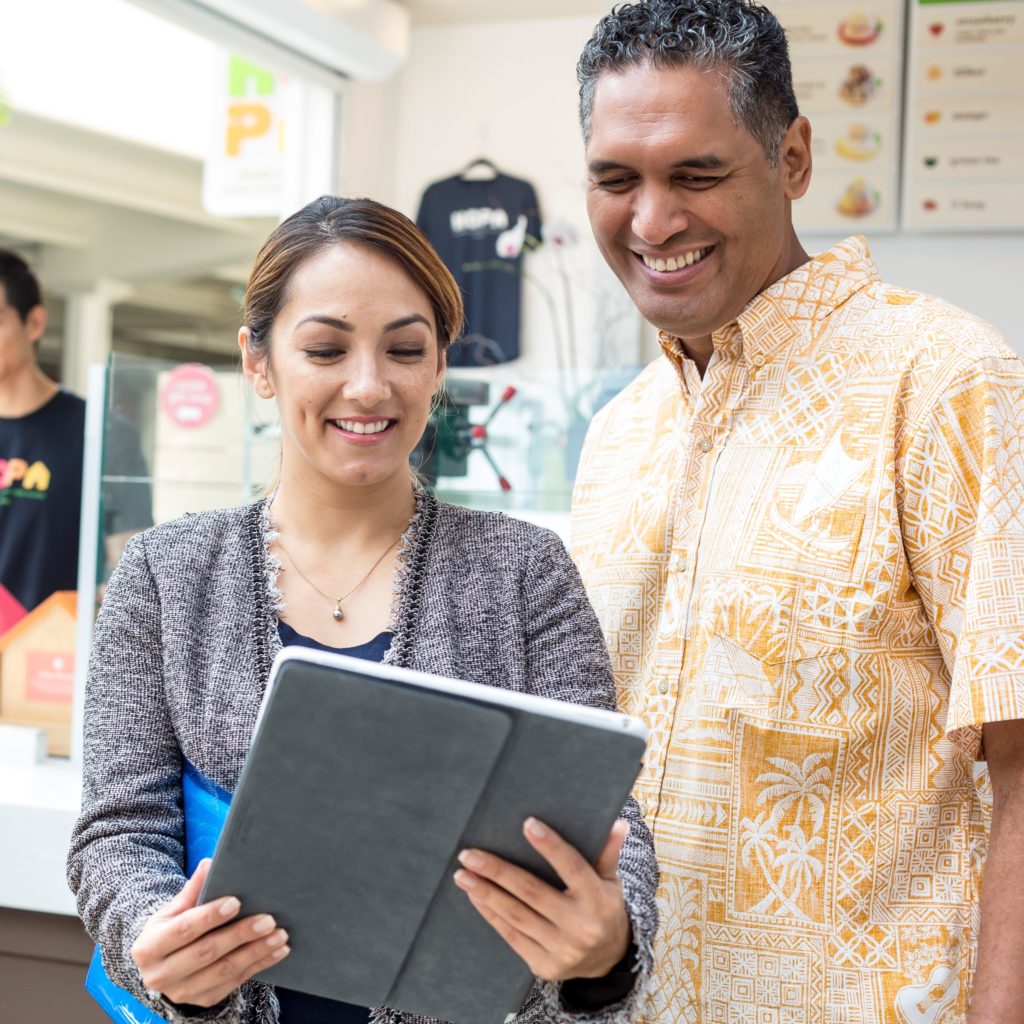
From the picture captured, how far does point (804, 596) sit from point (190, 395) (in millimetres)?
1691

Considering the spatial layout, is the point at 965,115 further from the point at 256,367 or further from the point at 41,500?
the point at 256,367

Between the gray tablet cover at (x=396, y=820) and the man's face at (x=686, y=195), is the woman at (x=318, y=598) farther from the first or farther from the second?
the man's face at (x=686, y=195)

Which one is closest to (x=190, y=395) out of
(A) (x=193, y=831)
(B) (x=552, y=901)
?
(A) (x=193, y=831)

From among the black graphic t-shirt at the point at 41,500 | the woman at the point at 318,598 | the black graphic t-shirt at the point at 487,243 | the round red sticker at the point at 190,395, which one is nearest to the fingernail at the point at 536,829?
the woman at the point at 318,598

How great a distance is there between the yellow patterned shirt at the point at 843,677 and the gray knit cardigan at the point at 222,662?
0.16 meters

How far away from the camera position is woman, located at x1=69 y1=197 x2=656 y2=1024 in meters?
1.07

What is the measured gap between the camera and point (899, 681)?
4.01ft

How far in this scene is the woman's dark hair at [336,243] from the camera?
3.98 feet

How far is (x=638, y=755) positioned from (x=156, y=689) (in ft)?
1.52

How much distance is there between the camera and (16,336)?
10.1ft

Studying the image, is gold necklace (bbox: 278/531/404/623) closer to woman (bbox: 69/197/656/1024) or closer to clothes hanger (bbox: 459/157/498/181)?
woman (bbox: 69/197/656/1024)

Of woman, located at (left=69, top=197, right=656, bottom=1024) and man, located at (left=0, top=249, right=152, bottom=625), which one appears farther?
man, located at (left=0, top=249, right=152, bottom=625)

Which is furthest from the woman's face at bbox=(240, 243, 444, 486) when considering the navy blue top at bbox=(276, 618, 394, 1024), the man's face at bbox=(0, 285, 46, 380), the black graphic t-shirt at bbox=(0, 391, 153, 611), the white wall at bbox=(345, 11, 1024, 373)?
the white wall at bbox=(345, 11, 1024, 373)

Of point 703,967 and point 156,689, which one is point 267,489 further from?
point 703,967
